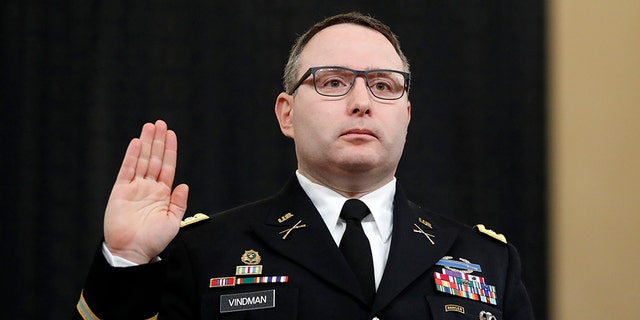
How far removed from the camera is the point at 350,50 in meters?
2.12

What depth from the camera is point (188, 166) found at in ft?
11.2

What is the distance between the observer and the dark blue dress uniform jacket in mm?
1758

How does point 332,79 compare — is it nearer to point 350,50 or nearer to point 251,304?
point 350,50

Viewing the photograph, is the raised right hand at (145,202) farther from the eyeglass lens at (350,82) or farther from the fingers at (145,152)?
the eyeglass lens at (350,82)

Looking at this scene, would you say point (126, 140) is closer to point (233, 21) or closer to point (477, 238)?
point (233, 21)

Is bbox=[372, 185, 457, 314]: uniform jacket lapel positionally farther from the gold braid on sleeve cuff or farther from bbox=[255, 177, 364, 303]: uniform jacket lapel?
the gold braid on sleeve cuff

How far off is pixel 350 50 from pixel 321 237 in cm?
46

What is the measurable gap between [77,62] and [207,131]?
1.85ft

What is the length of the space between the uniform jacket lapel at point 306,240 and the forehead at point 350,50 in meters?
0.31

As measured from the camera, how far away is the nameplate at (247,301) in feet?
6.19

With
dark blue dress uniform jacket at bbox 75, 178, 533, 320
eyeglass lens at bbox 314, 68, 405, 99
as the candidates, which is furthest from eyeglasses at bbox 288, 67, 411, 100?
dark blue dress uniform jacket at bbox 75, 178, 533, 320

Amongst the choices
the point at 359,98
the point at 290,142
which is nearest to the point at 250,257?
the point at 359,98

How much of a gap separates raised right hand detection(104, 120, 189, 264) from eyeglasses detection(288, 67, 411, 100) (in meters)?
0.40

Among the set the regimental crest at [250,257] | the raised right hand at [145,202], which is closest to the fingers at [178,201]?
the raised right hand at [145,202]
